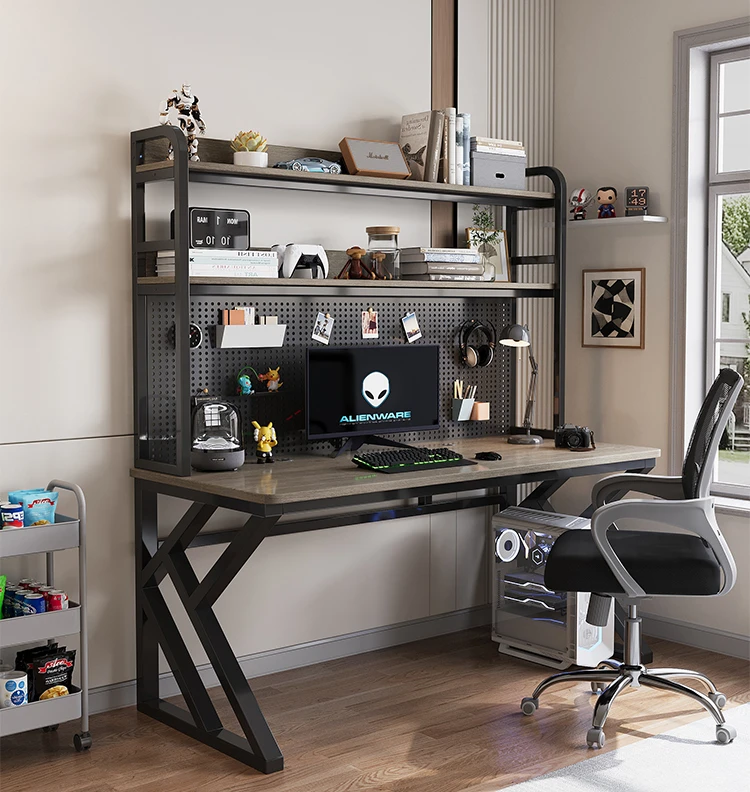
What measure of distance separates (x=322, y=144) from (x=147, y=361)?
3.47ft

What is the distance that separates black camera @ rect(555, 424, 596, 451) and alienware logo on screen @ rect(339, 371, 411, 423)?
0.63 m

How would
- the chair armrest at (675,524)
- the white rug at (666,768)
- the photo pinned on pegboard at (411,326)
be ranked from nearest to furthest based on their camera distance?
the white rug at (666,768), the chair armrest at (675,524), the photo pinned on pegboard at (411,326)

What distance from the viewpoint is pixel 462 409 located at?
4.20 metres

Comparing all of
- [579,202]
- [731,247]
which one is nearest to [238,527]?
[579,202]

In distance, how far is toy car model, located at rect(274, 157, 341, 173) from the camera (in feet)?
11.6

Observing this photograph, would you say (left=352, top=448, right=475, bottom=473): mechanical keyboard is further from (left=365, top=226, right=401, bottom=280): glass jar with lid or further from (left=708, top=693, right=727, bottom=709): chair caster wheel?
(left=708, top=693, right=727, bottom=709): chair caster wheel

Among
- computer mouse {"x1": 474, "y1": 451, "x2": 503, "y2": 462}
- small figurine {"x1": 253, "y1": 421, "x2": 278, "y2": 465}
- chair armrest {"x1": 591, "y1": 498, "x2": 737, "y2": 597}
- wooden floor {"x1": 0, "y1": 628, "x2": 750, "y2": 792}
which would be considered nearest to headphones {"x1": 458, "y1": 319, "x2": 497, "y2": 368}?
computer mouse {"x1": 474, "y1": 451, "x2": 503, "y2": 462}

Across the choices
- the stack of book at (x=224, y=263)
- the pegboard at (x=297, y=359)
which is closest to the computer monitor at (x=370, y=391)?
the pegboard at (x=297, y=359)

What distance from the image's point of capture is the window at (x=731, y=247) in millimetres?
4066

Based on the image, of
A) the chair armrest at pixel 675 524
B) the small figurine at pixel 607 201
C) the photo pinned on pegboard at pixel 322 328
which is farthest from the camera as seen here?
the small figurine at pixel 607 201

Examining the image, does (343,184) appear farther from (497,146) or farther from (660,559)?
(660,559)

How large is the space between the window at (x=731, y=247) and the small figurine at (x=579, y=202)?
507 millimetres

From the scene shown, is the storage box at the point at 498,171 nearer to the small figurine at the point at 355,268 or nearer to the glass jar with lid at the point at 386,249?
the glass jar with lid at the point at 386,249

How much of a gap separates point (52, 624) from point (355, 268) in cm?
156
